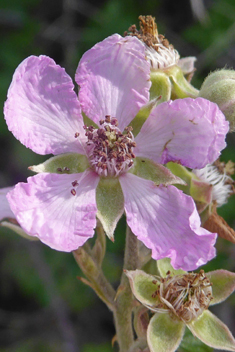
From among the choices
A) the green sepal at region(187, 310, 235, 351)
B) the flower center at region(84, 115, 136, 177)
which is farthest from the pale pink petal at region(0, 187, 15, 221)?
the green sepal at region(187, 310, 235, 351)

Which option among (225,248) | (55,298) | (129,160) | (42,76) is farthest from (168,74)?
(55,298)

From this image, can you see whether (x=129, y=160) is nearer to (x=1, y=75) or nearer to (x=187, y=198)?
(x=187, y=198)

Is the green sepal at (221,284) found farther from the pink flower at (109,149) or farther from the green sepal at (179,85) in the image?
the green sepal at (179,85)

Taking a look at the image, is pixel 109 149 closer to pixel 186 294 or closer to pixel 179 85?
pixel 179 85

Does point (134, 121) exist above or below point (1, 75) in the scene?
above

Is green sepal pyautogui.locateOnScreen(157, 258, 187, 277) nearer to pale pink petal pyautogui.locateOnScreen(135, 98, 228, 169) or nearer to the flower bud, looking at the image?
pale pink petal pyautogui.locateOnScreen(135, 98, 228, 169)
